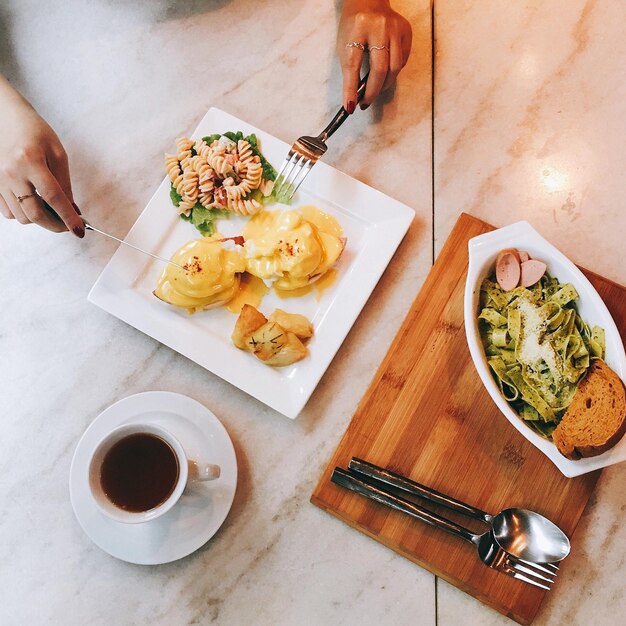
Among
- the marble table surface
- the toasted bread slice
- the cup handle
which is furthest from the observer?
the marble table surface

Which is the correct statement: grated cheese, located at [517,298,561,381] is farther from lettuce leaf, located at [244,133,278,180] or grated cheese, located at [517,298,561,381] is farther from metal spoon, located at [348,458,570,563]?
lettuce leaf, located at [244,133,278,180]

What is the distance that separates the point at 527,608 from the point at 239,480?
53 cm

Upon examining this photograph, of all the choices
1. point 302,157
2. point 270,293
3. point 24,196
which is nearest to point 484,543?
point 270,293

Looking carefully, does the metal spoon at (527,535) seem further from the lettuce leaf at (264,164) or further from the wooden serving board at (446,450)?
the lettuce leaf at (264,164)

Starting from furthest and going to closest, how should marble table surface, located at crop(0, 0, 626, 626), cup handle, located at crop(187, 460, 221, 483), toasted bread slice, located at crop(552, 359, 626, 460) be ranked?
1. marble table surface, located at crop(0, 0, 626, 626)
2. cup handle, located at crop(187, 460, 221, 483)
3. toasted bread slice, located at crop(552, 359, 626, 460)

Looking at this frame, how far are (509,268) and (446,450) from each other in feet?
1.07

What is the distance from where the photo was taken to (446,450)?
1.11 meters

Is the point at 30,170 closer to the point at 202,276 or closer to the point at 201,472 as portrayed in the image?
the point at 202,276

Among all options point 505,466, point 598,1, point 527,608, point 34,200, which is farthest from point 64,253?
point 598,1

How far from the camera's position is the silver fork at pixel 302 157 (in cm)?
117

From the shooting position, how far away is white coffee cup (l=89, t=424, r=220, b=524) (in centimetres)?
100

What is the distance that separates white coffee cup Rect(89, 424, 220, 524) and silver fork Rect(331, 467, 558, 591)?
0.82 ft

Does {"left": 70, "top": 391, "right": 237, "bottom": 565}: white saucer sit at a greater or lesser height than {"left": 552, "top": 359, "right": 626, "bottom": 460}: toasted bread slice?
lesser

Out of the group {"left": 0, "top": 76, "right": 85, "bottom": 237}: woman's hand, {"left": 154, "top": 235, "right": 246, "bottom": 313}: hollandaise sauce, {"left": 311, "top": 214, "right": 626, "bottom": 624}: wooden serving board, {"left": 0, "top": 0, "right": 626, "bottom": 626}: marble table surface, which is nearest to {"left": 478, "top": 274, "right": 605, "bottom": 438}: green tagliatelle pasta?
{"left": 311, "top": 214, "right": 626, "bottom": 624}: wooden serving board
